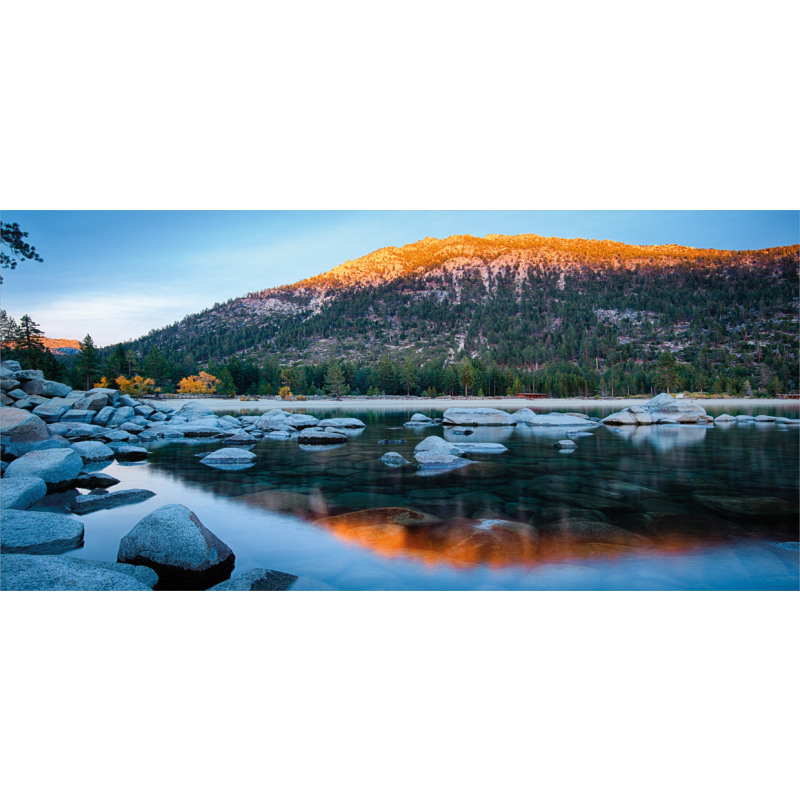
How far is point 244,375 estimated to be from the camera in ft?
214

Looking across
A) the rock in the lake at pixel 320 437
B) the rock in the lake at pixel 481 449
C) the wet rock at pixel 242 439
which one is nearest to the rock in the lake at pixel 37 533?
the rock in the lake at pixel 481 449

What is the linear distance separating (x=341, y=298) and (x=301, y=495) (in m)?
144

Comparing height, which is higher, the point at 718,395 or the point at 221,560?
the point at 221,560

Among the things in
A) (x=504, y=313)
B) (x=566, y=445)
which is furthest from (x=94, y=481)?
(x=504, y=313)

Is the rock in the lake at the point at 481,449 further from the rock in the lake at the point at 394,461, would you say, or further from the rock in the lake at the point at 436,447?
the rock in the lake at the point at 394,461

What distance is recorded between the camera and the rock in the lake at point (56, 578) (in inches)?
128

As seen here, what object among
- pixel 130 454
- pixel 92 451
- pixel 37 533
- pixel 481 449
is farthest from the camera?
pixel 481 449

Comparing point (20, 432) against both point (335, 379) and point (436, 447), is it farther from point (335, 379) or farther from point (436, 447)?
point (335, 379)

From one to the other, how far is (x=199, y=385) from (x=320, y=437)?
155ft

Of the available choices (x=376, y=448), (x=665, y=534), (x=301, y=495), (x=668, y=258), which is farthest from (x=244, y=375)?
(x=668, y=258)

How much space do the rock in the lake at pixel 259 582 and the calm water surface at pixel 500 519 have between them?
415mm

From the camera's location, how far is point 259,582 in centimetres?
372

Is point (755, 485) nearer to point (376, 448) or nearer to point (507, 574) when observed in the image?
point (507, 574)

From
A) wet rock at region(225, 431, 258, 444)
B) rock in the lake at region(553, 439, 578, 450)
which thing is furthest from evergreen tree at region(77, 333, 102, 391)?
rock in the lake at region(553, 439, 578, 450)
